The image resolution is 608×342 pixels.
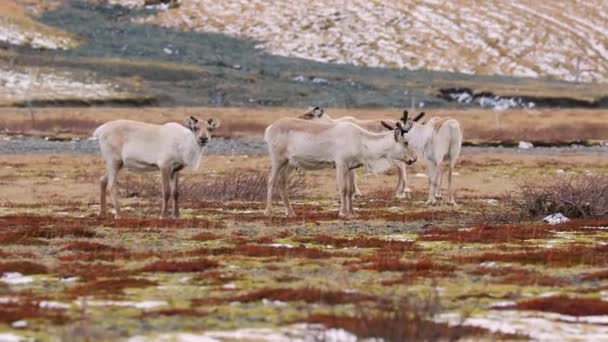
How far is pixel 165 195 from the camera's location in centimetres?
2369

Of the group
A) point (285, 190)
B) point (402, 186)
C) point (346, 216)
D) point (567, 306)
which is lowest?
point (402, 186)

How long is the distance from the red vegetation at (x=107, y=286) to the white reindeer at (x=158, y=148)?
891 centimetres

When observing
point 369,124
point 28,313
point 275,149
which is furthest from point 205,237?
point 369,124

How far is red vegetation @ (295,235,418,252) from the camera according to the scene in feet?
62.5

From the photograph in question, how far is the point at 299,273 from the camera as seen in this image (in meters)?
15.9

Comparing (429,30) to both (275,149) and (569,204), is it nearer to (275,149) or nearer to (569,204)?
(569,204)

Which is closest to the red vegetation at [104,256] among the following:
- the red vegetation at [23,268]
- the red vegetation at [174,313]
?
the red vegetation at [23,268]

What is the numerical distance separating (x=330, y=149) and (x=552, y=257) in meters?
8.29

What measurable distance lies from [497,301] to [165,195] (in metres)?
11.2

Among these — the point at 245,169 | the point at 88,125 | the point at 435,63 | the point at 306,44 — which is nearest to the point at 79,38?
the point at 306,44

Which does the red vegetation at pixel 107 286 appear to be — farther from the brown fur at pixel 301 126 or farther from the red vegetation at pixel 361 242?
the brown fur at pixel 301 126

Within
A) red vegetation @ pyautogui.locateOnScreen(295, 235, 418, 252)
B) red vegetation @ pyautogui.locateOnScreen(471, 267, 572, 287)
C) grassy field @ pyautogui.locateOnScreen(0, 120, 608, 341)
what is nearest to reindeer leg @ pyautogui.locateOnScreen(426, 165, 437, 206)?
grassy field @ pyautogui.locateOnScreen(0, 120, 608, 341)

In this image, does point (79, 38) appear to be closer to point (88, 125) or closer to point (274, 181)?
point (88, 125)

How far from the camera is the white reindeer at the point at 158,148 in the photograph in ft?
78.4
